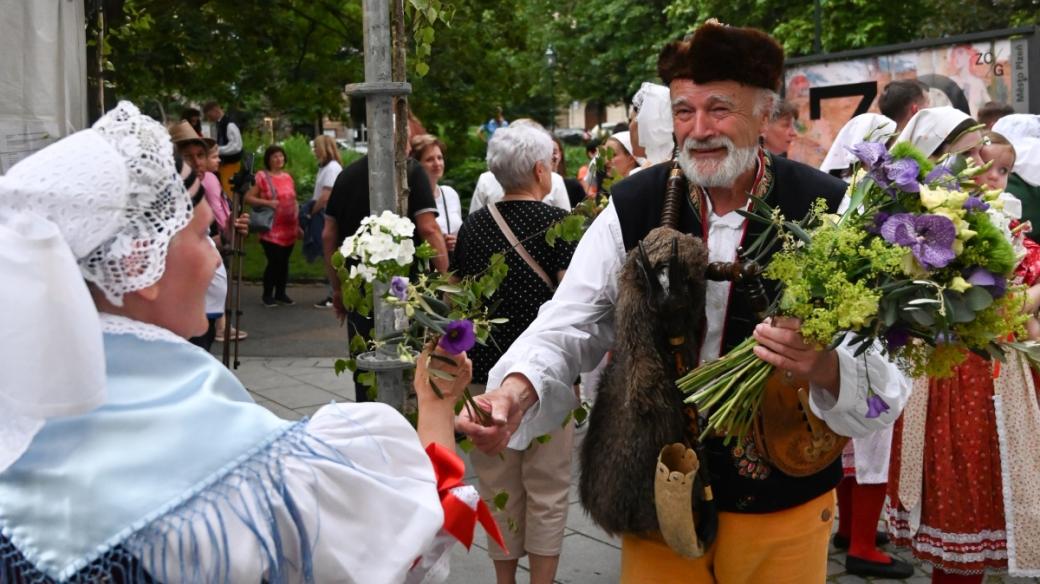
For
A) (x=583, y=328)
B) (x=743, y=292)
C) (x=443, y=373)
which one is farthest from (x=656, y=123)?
(x=443, y=373)

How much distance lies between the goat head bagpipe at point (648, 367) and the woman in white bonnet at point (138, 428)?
0.91m

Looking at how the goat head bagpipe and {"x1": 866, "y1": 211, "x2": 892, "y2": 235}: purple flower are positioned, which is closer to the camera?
{"x1": 866, "y1": 211, "x2": 892, "y2": 235}: purple flower

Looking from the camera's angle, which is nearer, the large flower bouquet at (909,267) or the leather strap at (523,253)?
the large flower bouquet at (909,267)

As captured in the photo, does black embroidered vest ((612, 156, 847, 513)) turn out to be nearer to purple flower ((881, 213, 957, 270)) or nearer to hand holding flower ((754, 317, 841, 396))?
hand holding flower ((754, 317, 841, 396))

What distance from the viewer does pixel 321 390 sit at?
314 inches

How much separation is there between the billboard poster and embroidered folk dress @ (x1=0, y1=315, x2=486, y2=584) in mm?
7482

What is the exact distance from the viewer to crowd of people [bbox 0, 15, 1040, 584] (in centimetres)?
144

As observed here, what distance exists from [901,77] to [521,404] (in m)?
7.51

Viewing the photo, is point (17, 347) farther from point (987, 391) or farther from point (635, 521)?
point (987, 391)

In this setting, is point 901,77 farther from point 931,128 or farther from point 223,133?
point 223,133

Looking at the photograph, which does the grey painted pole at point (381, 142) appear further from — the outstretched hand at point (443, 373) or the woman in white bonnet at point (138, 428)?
the woman in white bonnet at point (138, 428)

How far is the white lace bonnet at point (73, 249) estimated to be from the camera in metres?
1.39

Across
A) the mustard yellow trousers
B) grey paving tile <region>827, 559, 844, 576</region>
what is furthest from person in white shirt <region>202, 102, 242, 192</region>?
the mustard yellow trousers

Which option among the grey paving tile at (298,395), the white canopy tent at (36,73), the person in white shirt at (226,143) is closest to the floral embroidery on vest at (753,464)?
the white canopy tent at (36,73)
